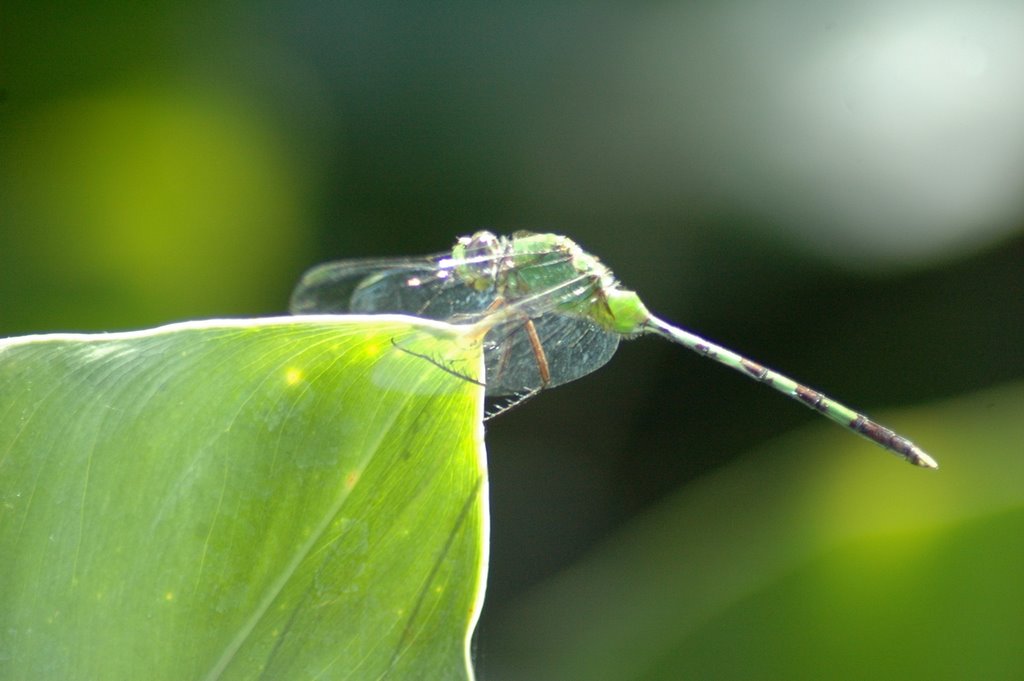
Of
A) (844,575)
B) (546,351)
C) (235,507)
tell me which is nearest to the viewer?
(235,507)

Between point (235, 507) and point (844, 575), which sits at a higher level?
point (235, 507)

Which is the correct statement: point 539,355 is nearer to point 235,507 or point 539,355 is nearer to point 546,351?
point 546,351

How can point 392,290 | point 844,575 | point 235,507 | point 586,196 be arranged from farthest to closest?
1. point 586,196
2. point 392,290
3. point 844,575
4. point 235,507

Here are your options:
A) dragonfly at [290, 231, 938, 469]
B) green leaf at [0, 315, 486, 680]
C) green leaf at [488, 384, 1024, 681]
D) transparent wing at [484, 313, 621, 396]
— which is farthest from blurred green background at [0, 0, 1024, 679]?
green leaf at [0, 315, 486, 680]

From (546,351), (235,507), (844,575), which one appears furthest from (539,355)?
(235,507)

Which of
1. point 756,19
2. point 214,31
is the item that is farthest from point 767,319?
point 214,31

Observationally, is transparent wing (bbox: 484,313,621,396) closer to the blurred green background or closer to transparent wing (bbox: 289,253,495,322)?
transparent wing (bbox: 289,253,495,322)

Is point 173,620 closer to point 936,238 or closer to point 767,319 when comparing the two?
point 767,319
